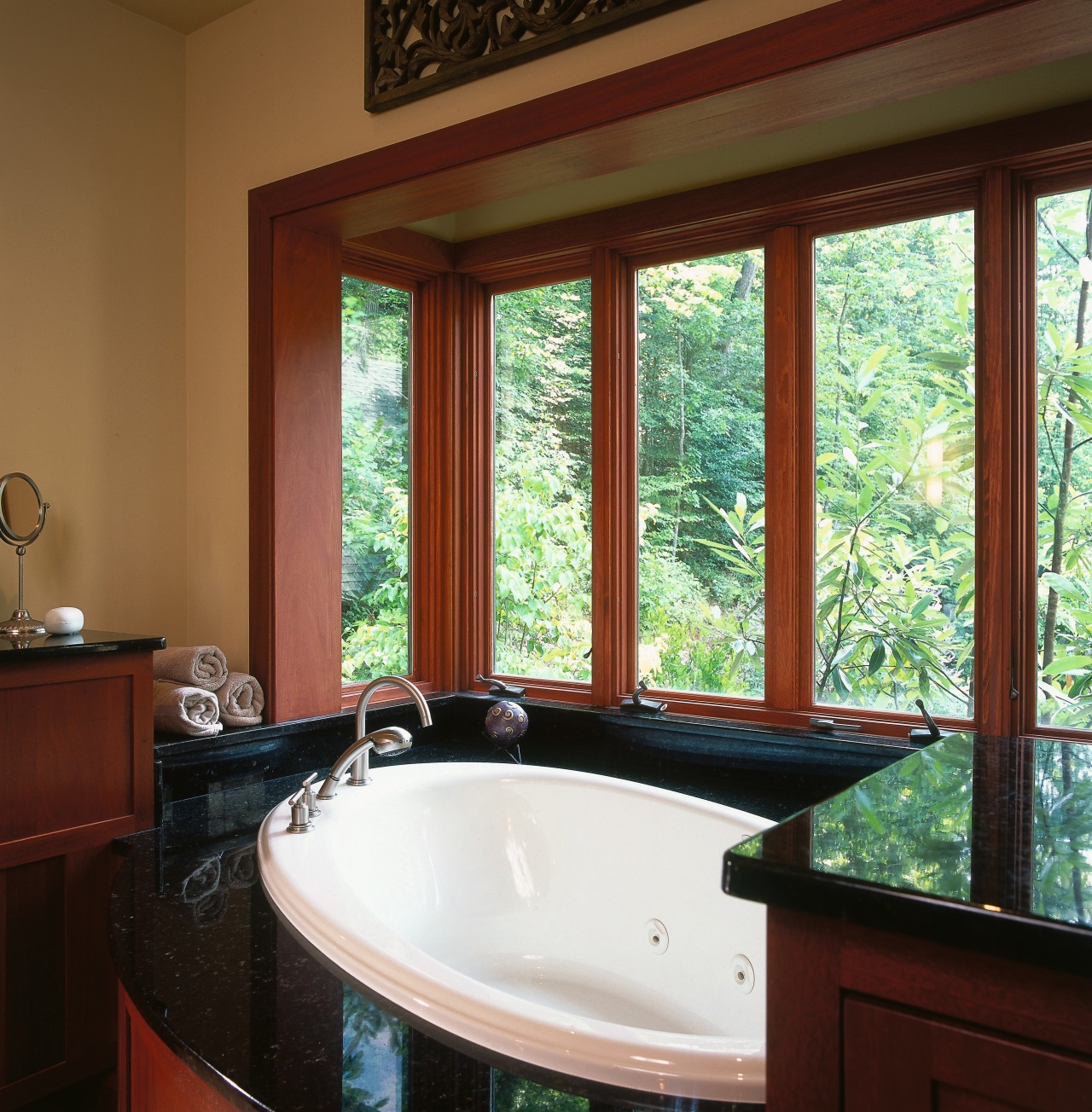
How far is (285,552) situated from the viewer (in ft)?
8.68

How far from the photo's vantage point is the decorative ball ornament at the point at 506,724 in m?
2.76

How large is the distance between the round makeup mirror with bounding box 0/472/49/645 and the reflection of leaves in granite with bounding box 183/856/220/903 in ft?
2.26

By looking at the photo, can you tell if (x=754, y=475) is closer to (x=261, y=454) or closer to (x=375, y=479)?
(x=375, y=479)

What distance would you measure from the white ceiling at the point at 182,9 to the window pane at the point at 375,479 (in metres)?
0.80

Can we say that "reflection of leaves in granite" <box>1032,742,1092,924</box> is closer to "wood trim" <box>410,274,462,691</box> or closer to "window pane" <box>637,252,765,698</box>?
"window pane" <box>637,252,765,698</box>

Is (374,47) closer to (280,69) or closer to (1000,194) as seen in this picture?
(280,69)

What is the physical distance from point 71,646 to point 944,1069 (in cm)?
197

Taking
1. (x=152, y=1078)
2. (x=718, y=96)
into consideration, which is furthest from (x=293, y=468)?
(x=152, y=1078)

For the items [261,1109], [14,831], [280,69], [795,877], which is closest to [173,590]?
[14,831]

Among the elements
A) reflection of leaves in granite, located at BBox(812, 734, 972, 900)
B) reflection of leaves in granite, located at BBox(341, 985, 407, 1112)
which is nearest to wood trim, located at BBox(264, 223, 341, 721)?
reflection of leaves in granite, located at BBox(341, 985, 407, 1112)

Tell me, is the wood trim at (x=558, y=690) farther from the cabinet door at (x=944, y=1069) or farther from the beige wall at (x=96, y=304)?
the cabinet door at (x=944, y=1069)

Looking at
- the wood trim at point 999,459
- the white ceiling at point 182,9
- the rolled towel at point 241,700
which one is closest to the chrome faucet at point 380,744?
the rolled towel at point 241,700

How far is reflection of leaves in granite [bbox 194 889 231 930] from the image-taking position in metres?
1.74

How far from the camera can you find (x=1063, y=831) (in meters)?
0.75
